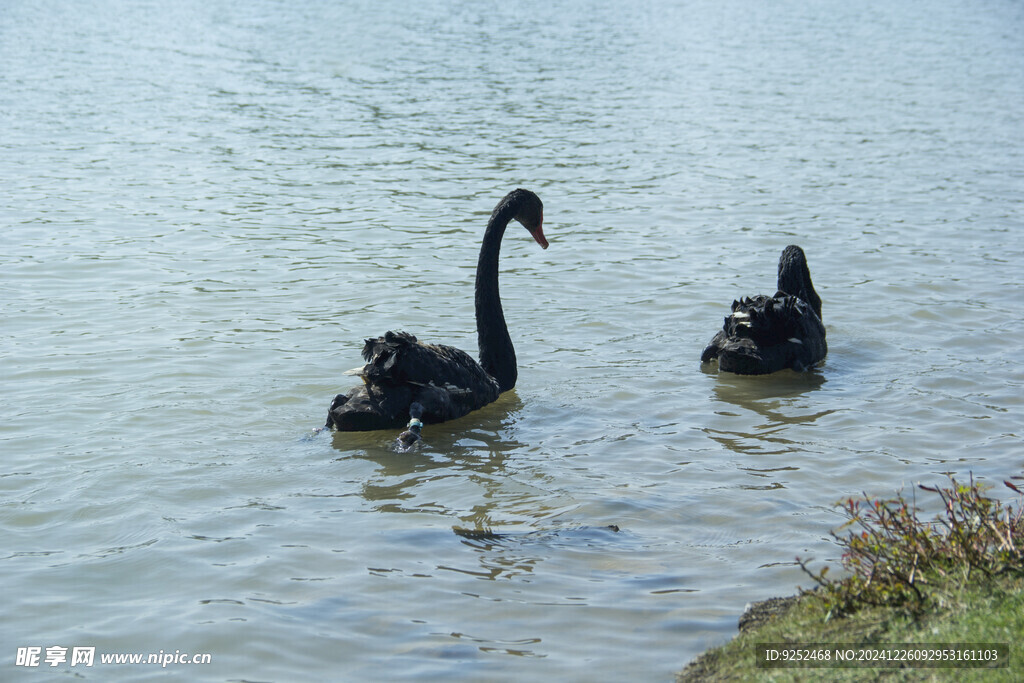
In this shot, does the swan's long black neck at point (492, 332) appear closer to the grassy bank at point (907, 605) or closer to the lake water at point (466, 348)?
the lake water at point (466, 348)

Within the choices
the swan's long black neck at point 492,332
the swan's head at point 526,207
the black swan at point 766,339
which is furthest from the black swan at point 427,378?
the black swan at point 766,339

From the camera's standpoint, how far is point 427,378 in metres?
6.82

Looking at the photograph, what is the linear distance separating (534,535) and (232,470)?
1.92 metres

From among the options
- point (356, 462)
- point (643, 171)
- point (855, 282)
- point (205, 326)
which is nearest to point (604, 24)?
point (643, 171)

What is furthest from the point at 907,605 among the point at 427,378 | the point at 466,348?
the point at 466,348

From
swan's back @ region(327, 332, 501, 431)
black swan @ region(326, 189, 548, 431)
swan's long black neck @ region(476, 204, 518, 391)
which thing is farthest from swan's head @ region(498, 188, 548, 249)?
swan's back @ region(327, 332, 501, 431)

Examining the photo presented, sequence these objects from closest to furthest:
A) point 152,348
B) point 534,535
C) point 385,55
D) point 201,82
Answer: point 534,535 < point 152,348 < point 201,82 < point 385,55

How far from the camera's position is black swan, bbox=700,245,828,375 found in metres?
8.17

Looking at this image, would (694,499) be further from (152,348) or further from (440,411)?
(152,348)

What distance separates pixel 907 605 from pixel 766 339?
15.1 feet

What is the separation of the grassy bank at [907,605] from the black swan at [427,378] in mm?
2948

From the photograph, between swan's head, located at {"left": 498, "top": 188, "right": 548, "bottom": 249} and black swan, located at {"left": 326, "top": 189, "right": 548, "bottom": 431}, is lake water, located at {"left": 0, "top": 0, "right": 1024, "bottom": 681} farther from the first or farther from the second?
swan's head, located at {"left": 498, "top": 188, "right": 548, "bottom": 249}

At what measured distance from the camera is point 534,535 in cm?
540

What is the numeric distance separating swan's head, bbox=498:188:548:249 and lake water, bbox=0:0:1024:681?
1.14 m
